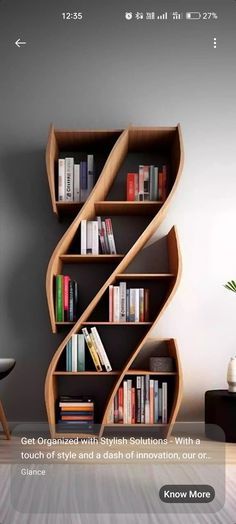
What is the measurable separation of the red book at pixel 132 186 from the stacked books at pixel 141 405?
3.17 feet

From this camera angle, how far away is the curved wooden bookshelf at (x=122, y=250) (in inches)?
129

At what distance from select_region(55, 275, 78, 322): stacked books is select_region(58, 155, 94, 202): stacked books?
44 centimetres

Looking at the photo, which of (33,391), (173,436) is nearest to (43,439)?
(33,391)

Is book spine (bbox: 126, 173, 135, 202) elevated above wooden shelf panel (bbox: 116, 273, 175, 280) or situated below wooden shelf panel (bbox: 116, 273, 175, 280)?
above

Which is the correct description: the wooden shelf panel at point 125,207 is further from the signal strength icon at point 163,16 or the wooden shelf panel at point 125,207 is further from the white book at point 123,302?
the signal strength icon at point 163,16

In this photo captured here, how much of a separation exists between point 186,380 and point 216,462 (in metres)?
1.05

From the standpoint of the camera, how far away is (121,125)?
3.73 m

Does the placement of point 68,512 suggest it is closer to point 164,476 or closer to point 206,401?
point 164,476

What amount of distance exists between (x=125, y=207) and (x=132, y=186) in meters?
0.13

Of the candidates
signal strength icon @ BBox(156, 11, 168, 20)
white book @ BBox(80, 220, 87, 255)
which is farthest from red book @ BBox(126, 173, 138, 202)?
signal strength icon @ BBox(156, 11, 168, 20)

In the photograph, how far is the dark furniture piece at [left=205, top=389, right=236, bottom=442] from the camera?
3.15 m

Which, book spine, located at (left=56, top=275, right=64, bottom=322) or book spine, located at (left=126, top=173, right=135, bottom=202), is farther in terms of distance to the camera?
book spine, located at (left=126, top=173, right=135, bottom=202)

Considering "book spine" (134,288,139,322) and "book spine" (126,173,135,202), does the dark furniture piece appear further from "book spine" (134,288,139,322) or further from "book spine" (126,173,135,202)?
"book spine" (126,173,135,202)

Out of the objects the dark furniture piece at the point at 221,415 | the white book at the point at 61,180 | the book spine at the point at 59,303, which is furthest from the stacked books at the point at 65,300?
the dark furniture piece at the point at 221,415
